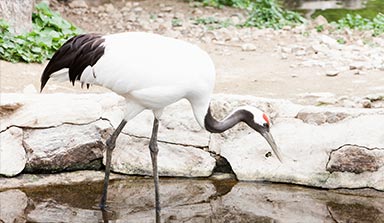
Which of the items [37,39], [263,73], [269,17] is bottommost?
[269,17]

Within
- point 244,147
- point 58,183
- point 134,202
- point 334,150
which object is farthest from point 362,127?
point 58,183

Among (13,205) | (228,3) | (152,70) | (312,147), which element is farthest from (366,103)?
(228,3)

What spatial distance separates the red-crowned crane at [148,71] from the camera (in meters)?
5.21

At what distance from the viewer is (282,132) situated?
6.06 metres

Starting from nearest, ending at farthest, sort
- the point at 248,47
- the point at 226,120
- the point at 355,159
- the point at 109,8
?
the point at 226,120 < the point at 355,159 < the point at 248,47 < the point at 109,8

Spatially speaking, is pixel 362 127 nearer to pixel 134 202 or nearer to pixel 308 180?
pixel 308 180

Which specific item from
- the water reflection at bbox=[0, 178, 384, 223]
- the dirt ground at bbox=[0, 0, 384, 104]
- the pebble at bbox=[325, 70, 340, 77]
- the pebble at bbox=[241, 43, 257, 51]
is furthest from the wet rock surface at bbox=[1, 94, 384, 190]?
the pebble at bbox=[241, 43, 257, 51]

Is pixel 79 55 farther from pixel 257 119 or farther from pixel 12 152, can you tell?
pixel 257 119

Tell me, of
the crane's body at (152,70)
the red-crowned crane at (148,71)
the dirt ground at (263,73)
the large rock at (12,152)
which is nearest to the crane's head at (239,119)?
the red-crowned crane at (148,71)

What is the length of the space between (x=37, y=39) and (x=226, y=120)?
13.6 ft

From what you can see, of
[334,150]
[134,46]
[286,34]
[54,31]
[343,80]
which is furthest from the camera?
[286,34]

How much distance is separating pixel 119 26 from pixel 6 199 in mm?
6149

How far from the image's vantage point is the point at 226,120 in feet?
18.1

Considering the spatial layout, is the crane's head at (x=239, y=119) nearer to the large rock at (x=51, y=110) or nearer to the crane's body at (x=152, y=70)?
the crane's body at (x=152, y=70)
